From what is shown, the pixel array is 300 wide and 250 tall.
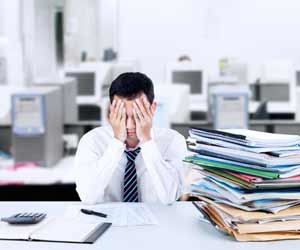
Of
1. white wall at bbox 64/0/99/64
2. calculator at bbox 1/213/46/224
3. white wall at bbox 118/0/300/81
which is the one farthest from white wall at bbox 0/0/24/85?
white wall at bbox 64/0/99/64

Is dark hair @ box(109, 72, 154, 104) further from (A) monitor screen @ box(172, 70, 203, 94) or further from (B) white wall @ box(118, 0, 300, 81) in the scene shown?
(B) white wall @ box(118, 0, 300, 81)

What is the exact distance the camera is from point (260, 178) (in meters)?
1.53

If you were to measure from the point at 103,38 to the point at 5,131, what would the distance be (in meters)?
7.18

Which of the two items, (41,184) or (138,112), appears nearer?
(138,112)

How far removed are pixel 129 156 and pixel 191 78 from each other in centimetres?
457

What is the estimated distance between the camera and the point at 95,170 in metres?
2.05

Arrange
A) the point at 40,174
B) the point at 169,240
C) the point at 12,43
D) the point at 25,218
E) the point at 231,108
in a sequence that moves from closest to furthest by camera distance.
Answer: the point at 169,240
the point at 25,218
the point at 40,174
the point at 231,108
the point at 12,43

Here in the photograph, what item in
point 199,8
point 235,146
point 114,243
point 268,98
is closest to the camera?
point 114,243

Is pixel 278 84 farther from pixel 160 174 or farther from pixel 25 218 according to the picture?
pixel 25 218

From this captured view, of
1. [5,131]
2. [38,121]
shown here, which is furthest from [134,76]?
[5,131]

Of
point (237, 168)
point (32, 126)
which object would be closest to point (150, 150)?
point (237, 168)

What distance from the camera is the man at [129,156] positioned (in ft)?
6.55

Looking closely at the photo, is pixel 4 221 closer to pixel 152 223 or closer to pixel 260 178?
pixel 152 223

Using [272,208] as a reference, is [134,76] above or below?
above
